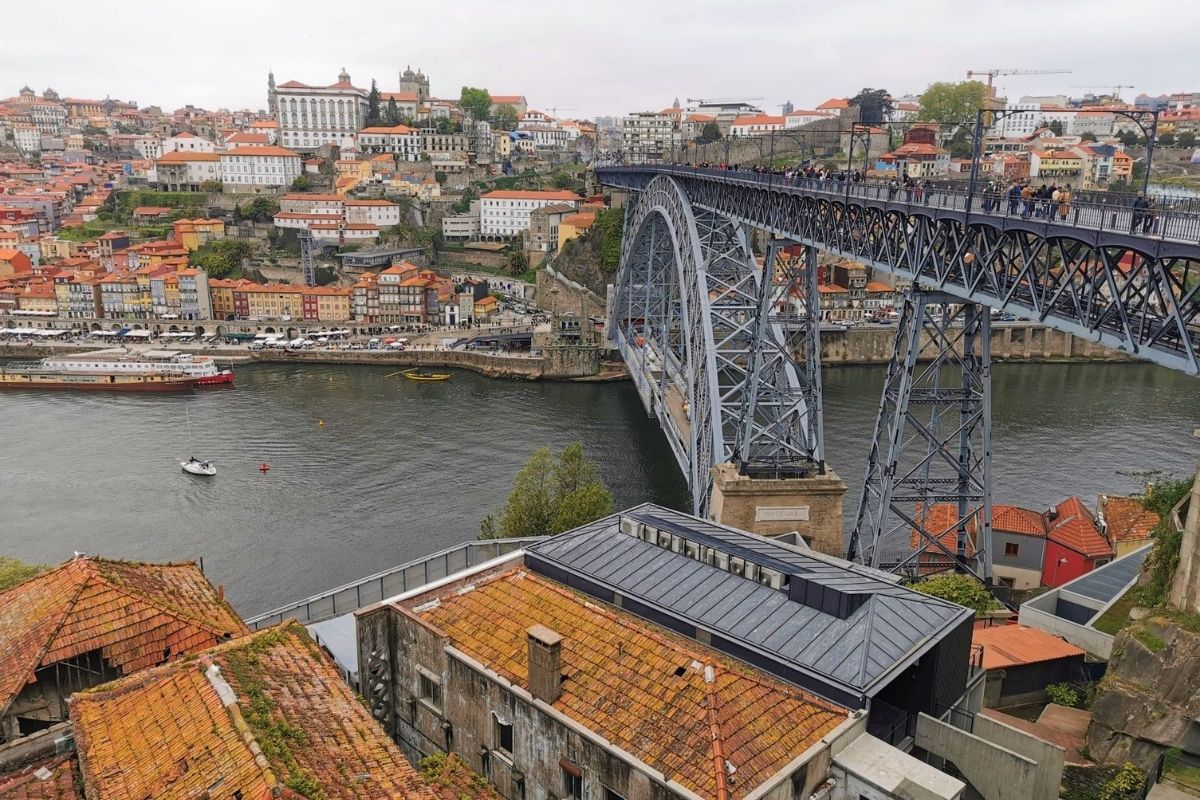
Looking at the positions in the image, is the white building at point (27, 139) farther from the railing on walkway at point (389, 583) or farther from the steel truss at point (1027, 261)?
the railing on walkway at point (389, 583)

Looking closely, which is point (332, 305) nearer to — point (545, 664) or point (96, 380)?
point (96, 380)

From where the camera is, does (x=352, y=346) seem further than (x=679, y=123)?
No

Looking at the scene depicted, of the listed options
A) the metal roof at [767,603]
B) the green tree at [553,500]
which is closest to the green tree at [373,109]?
the green tree at [553,500]

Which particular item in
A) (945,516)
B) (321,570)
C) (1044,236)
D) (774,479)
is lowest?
(321,570)

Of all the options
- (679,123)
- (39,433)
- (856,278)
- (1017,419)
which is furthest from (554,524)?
(679,123)

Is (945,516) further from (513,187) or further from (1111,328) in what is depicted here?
(513,187)

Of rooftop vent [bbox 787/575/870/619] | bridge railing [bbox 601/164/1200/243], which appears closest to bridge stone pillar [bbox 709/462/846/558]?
bridge railing [bbox 601/164/1200/243]
